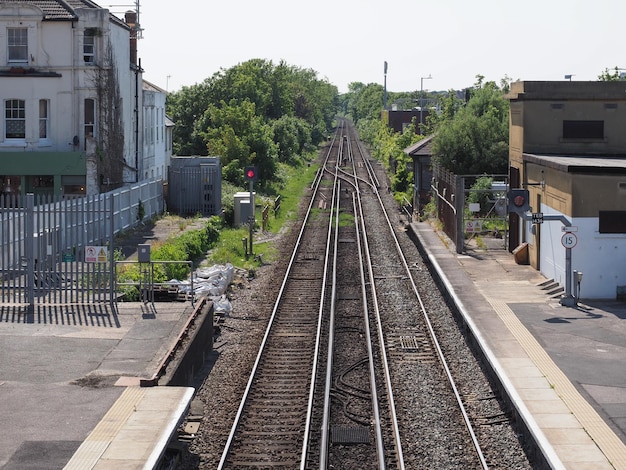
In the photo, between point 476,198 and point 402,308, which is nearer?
point 402,308

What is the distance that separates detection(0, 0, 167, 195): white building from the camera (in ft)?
114

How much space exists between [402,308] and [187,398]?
A: 409 inches

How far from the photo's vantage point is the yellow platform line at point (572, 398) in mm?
12109

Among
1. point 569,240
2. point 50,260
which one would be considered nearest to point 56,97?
point 50,260

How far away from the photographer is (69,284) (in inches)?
770

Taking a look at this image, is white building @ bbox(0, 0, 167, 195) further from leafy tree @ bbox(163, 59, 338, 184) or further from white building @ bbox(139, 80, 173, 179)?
leafy tree @ bbox(163, 59, 338, 184)

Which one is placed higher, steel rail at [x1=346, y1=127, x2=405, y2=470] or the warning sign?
the warning sign

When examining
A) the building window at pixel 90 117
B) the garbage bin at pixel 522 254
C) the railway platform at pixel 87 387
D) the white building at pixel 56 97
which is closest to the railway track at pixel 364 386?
the railway platform at pixel 87 387

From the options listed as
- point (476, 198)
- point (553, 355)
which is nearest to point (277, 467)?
point (553, 355)

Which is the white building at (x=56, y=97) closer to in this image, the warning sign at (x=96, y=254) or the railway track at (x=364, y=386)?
the railway track at (x=364, y=386)

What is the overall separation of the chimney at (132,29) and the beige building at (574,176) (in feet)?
58.7

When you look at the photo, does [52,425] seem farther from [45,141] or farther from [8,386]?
[45,141]

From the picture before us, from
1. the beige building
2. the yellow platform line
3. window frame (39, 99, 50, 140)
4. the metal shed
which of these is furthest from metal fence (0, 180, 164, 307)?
the metal shed

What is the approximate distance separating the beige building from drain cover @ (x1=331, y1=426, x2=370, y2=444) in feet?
33.0
